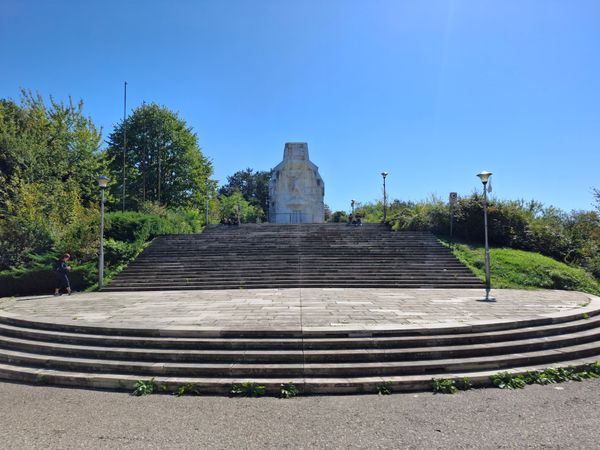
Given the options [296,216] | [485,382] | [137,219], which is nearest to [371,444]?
[485,382]

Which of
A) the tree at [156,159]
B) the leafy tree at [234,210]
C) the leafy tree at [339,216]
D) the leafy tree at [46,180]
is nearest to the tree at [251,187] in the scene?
the leafy tree at [234,210]

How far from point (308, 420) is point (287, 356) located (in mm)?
1553

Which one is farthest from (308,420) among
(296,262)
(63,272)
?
(63,272)

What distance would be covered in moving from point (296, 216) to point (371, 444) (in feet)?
104

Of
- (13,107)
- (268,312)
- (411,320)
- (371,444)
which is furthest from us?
(13,107)

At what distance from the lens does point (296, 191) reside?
35.3 meters

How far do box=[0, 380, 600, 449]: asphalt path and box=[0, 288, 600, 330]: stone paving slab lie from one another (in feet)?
6.00

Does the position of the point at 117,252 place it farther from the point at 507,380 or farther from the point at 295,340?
the point at 507,380

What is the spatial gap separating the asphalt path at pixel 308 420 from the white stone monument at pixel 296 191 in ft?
98.9

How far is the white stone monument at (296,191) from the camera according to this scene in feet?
116

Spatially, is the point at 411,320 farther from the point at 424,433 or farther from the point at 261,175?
the point at 261,175

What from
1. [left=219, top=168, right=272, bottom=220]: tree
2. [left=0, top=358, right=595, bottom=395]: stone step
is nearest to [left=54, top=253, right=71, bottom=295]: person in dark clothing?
[left=0, top=358, right=595, bottom=395]: stone step

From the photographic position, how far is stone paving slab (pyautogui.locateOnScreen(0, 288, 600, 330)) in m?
7.44

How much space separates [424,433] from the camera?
4.20 metres
